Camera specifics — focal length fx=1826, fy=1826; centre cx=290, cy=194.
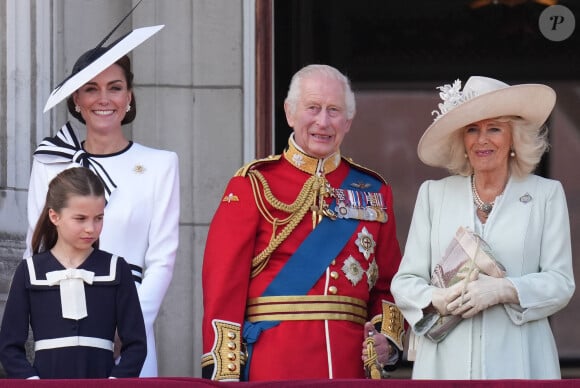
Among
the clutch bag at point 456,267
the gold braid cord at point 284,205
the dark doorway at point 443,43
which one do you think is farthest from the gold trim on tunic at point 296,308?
the dark doorway at point 443,43

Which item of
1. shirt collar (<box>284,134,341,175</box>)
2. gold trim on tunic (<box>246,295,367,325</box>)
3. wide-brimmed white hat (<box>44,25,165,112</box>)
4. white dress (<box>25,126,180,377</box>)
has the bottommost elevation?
gold trim on tunic (<box>246,295,367,325</box>)

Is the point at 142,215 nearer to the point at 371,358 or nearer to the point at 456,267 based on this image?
the point at 371,358

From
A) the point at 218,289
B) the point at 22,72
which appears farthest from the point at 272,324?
the point at 22,72

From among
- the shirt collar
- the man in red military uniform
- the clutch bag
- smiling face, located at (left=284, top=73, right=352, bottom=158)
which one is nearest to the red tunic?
the man in red military uniform

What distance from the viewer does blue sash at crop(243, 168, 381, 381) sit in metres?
6.20

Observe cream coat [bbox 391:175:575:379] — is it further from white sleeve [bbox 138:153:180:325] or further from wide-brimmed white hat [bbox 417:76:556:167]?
white sleeve [bbox 138:153:180:325]

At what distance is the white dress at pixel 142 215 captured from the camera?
6223mm

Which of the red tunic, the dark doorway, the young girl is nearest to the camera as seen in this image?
the young girl

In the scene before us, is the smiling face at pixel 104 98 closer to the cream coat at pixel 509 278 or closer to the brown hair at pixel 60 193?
the brown hair at pixel 60 193

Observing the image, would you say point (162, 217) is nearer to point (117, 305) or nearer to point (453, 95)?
point (117, 305)

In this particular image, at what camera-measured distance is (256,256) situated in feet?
20.5

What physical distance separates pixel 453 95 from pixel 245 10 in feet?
7.90

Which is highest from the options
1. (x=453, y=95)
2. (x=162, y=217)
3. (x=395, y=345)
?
(x=453, y=95)

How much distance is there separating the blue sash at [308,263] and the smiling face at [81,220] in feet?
2.34
